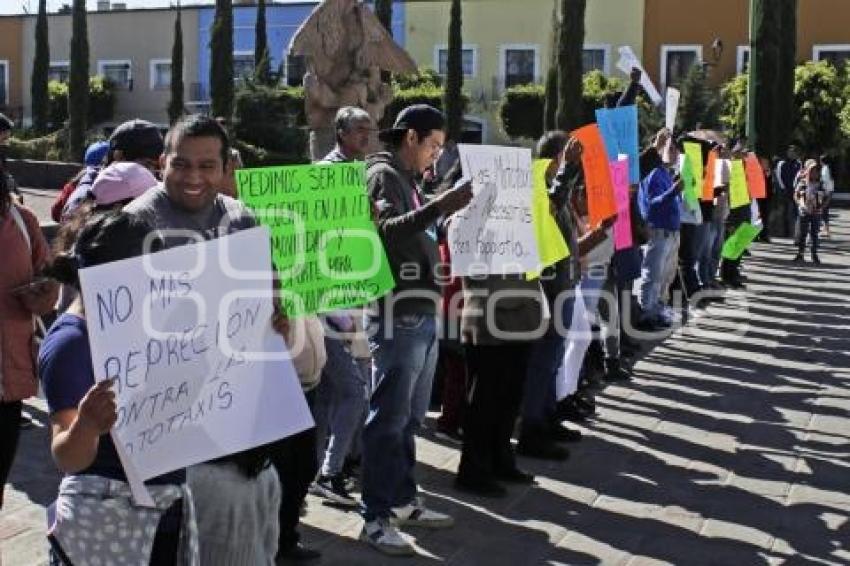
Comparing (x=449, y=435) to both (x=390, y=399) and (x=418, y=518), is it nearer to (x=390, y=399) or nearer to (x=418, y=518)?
(x=418, y=518)

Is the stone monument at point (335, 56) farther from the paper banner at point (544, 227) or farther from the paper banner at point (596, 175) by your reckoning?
the paper banner at point (544, 227)

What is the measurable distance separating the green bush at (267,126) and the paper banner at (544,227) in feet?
79.5

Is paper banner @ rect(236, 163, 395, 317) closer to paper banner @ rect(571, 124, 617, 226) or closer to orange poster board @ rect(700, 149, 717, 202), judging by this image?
paper banner @ rect(571, 124, 617, 226)

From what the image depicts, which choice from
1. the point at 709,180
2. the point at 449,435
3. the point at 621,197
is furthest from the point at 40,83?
the point at 449,435

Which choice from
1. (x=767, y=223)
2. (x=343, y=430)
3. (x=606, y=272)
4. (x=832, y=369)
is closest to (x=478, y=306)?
(x=343, y=430)

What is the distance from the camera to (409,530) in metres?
4.82

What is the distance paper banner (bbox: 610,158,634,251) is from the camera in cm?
683

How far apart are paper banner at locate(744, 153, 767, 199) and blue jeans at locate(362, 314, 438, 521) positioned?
33.0ft

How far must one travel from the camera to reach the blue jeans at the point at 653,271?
33.8ft

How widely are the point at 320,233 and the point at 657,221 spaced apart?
6741 mm

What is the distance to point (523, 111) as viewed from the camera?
41406 millimetres

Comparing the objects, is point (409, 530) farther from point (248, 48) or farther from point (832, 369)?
point (248, 48)

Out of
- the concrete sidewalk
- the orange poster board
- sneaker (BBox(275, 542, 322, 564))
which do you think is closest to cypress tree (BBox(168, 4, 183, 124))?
the orange poster board

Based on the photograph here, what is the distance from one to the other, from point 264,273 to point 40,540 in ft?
7.90
